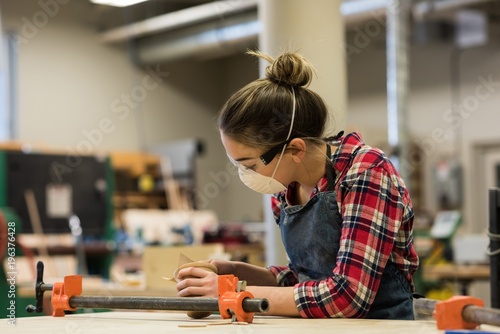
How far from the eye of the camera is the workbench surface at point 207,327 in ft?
5.42

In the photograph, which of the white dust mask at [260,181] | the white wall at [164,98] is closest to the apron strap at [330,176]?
the white dust mask at [260,181]

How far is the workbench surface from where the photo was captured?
165 cm

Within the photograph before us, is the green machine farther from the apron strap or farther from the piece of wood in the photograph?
the apron strap

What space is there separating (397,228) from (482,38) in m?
9.99

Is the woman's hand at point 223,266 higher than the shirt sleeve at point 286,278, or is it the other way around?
the woman's hand at point 223,266

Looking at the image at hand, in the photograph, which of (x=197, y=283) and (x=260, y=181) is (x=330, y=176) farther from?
(x=197, y=283)

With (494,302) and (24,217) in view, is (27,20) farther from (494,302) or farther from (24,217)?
(494,302)

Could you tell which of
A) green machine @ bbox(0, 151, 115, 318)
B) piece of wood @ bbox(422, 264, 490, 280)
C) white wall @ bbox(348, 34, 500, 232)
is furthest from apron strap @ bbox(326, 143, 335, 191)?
white wall @ bbox(348, 34, 500, 232)

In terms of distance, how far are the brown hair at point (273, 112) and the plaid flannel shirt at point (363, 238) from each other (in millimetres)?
182

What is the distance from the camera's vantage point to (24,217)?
583 centimetres

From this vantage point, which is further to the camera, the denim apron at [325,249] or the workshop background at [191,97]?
the workshop background at [191,97]

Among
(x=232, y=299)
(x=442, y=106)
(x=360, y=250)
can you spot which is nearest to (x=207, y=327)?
(x=232, y=299)

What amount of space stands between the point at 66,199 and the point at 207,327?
442 centimetres

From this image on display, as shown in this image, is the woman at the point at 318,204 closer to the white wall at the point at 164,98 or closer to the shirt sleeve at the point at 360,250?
the shirt sleeve at the point at 360,250
